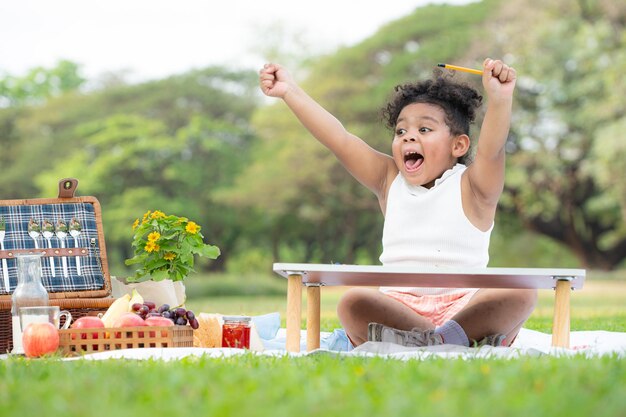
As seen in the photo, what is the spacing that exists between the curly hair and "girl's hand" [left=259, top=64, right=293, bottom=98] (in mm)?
613

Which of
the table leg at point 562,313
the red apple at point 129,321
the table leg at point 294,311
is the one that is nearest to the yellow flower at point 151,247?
the red apple at point 129,321

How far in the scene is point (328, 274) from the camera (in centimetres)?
387

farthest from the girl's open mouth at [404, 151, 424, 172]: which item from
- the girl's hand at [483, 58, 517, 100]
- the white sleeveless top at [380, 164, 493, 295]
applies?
the girl's hand at [483, 58, 517, 100]

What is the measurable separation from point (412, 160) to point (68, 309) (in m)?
1.86

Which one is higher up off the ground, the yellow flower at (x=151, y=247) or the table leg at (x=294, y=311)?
the yellow flower at (x=151, y=247)

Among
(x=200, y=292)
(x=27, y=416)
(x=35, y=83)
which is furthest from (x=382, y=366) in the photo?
(x=35, y=83)

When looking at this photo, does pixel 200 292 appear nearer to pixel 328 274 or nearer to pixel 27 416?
pixel 328 274

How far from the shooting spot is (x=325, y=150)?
27.5 metres

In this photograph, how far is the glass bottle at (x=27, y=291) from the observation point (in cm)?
432

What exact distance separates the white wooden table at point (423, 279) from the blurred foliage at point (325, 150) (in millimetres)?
17795

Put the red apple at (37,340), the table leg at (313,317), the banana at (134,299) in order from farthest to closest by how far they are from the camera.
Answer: the banana at (134,299), the table leg at (313,317), the red apple at (37,340)

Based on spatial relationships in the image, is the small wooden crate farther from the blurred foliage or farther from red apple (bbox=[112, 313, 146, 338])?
A: the blurred foliage

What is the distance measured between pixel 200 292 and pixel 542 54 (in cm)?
996

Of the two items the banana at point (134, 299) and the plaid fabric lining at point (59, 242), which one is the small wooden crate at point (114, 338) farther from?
the plaid fabric lining at point (59, 242)
